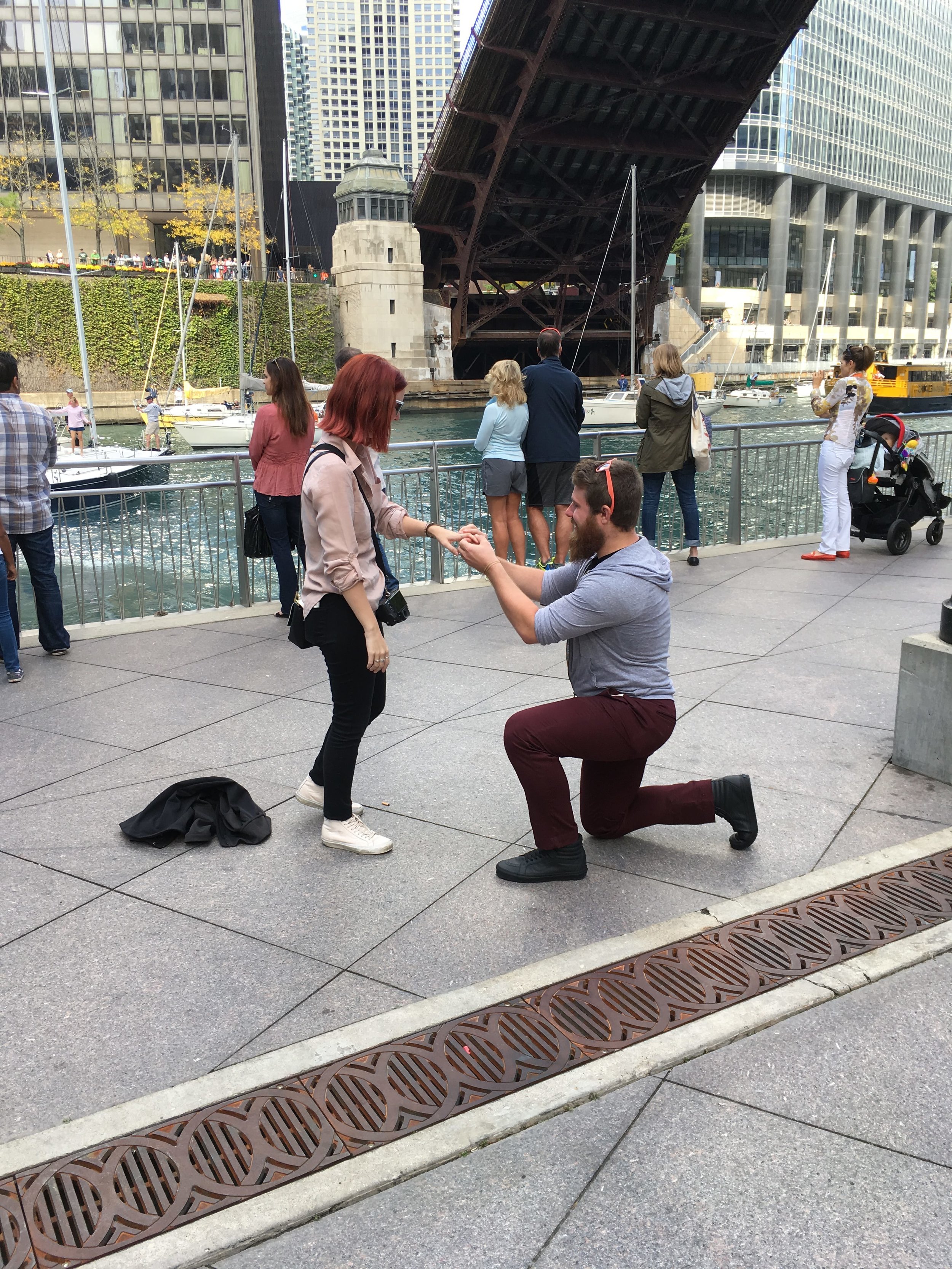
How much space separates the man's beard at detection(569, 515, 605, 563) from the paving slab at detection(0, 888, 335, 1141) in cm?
166

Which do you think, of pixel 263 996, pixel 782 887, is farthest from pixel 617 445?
pixel 263 996

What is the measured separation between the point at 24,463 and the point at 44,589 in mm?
880

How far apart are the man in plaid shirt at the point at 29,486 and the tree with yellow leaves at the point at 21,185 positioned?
58.6 metres

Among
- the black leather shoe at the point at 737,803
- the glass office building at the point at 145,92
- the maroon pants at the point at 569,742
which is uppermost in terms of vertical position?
the glass office building at the point at 145,92

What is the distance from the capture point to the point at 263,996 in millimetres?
3125

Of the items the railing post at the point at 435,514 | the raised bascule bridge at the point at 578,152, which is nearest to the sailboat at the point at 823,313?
the raised bascule bridge at the point at 578,152

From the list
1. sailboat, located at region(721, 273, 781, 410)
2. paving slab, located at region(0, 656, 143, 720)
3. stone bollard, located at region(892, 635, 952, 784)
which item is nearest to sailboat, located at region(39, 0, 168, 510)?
paving slab, located at region(0, 656, 143, 720)

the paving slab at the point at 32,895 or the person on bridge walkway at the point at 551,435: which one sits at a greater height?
the person on bridge walkway at the point at 551,435

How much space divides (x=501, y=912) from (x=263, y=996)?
895 millimetres

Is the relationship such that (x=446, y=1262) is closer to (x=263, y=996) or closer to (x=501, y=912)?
(x=263, y=996)

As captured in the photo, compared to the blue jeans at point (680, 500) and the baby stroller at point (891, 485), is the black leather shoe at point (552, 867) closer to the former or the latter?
the blue jeans at point (680, 500)

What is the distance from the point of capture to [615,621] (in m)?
3.61

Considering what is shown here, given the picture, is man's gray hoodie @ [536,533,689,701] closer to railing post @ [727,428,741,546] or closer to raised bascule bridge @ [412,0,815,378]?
railing post @ [727,428,741,546]

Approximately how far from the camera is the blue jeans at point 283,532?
770 centimetres
